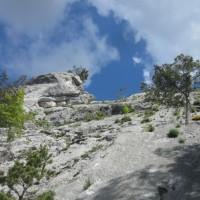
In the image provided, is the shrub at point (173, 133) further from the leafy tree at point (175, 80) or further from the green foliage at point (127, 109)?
the green foliage at point (127, 109)

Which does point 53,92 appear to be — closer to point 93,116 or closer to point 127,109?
point 93,116

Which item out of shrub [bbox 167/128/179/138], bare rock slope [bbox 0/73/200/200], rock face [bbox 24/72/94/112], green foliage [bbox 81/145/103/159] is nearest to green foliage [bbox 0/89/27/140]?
bare rock slope [bbox 0/73/200/200]

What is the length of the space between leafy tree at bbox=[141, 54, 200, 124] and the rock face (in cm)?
3121

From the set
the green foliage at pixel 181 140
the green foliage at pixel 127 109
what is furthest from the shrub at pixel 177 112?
the green foliage at pixel 181 140

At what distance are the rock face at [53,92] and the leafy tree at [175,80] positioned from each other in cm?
3121

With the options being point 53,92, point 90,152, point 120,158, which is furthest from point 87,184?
point 53,92

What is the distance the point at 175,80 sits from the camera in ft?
148

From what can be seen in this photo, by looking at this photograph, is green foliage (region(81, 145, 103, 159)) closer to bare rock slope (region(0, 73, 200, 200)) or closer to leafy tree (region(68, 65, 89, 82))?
bare rock slope (region(0, 73, 200, 200))

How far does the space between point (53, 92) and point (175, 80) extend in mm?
41753

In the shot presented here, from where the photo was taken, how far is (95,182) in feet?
85.8

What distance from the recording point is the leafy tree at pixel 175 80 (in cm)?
4488

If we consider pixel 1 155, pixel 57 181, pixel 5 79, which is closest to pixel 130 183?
pixel 57 181

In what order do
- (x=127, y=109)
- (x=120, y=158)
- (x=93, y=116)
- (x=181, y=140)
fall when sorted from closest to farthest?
(x=120, y=158), (x=181, y=140), (x=127, y=109), (x=93, y=116)

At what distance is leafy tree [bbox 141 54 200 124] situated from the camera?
4488 centimetres
